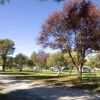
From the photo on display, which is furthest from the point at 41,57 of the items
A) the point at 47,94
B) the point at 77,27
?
the point at 47,94

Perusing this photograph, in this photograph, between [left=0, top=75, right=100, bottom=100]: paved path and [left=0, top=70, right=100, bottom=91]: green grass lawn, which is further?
[left=0, top=70, right=100, bottom=91]: green grass lawn

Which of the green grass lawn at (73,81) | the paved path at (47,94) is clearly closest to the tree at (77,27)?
the green grass lawn at (73,81)

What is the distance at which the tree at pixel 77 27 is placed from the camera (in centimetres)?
3356

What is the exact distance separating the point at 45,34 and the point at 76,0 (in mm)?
5391

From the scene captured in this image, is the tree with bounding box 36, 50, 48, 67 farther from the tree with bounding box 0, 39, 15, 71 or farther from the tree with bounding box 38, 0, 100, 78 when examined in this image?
the tree with bounding box 38, 0, 100, 78

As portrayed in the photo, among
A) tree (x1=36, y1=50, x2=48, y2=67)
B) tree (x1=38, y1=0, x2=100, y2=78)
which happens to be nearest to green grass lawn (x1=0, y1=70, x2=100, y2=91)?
tree (x1=38, y1=0, x2=100, y2=78)

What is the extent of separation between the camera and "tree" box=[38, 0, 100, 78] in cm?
3356

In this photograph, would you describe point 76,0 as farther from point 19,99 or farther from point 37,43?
point 19,99

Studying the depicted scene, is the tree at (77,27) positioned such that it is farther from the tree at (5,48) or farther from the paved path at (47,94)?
the tree at (5,48)

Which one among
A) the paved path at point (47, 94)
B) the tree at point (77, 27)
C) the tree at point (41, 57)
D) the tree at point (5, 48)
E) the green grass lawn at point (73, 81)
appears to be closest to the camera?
the paved path at point (47, 94)

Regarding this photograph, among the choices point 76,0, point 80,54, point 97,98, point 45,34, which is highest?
point 76,0

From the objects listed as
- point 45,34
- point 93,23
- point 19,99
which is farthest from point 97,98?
point 45,34

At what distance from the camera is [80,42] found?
113 ft

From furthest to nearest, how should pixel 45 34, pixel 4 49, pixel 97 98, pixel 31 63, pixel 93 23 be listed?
pixel 31 63
pixel 4 49
pixel 45 34
pixel 93 23
pixel 97 98
